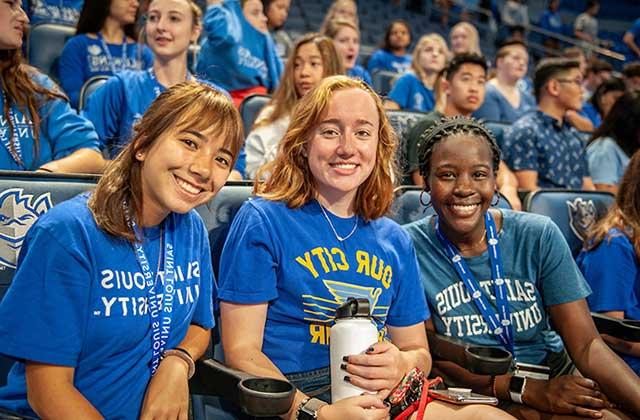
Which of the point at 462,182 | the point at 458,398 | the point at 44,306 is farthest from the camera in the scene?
the point at 462,182

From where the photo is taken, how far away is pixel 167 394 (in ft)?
5.54

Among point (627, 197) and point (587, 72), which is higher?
point (587, 72)

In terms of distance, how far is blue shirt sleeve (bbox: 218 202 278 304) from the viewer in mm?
1940

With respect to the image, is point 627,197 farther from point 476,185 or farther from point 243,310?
point 243,310

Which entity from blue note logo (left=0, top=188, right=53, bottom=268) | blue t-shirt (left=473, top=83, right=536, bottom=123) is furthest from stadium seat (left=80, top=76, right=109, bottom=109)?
blue t-shirt (left=473, top=83, right=536, bottom=123)

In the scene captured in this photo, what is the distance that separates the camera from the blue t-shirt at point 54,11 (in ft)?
16.0

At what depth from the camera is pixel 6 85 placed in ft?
7.84

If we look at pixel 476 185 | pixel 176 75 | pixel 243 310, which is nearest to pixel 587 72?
pixel 176 75

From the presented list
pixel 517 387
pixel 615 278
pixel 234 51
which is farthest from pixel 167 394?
pixel 234 51

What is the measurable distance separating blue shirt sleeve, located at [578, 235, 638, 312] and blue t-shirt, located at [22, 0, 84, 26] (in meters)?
3.56

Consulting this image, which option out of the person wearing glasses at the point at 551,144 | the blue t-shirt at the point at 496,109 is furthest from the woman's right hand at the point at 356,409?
the blue t-shirt at the point at 496,109

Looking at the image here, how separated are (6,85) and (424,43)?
403 centimetres

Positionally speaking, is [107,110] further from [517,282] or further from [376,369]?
[376,369]

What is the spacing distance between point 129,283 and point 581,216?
76.1 inches
